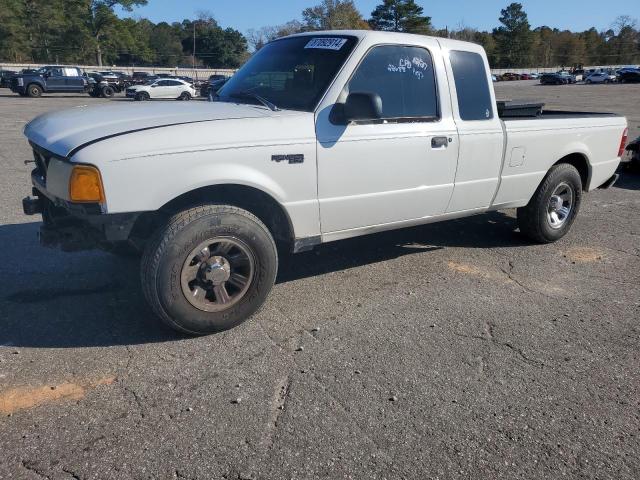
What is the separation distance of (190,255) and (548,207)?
154 inches

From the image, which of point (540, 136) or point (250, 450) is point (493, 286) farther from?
point (250, 450)

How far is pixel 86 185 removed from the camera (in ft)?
9.98

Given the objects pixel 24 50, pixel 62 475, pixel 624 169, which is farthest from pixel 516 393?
pixel 24 50

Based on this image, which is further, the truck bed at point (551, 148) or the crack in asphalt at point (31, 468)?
the truck bed at point (551, 148)

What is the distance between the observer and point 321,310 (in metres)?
4.05

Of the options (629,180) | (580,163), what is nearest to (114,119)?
(580,163)

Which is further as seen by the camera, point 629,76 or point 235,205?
point 629,76

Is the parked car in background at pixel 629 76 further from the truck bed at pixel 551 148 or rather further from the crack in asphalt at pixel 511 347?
the crack in asphalt at pixel 511 347

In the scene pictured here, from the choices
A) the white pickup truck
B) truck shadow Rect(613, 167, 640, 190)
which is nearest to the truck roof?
the white pickup truck

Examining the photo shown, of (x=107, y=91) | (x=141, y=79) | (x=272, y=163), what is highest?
(x=141, y=79)

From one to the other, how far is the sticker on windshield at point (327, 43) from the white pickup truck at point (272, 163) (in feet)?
0.04

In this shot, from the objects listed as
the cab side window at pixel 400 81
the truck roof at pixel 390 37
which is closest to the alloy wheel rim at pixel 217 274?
the cab side window at pixel 400 81

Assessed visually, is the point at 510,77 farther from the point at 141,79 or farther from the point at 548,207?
the point at 548,207

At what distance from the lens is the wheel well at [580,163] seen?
227 inches
